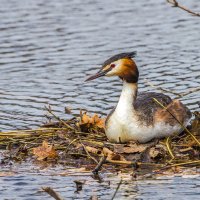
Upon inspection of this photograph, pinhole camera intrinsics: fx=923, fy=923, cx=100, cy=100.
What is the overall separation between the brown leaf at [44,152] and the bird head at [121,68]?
0.98 metres

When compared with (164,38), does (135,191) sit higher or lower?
higher

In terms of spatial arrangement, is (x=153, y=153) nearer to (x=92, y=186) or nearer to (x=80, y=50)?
(x=92, y=186)

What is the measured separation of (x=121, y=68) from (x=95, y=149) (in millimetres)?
1038

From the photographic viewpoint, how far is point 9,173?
412 inches

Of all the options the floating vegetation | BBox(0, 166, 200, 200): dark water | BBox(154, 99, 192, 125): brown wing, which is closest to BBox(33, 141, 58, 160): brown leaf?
the floating vegetation

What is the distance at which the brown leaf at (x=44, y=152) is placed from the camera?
10.8m

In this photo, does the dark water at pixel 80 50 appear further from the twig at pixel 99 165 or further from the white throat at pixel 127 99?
the twig at pixel 99 165

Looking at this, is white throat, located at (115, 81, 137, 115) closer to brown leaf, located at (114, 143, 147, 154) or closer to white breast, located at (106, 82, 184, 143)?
white breast, located at (106, 82, 184, 143)

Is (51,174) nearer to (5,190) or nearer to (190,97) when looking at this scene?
(5,190)

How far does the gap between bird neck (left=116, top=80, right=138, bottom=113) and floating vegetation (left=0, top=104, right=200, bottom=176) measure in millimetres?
426

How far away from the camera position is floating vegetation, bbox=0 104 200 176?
1034cm

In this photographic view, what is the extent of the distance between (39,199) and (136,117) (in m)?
2.06

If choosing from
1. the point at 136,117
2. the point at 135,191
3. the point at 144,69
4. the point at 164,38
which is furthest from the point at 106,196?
the point at 164,38

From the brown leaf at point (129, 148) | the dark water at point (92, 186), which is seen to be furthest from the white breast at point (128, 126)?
the dark water at point (92, 186)
